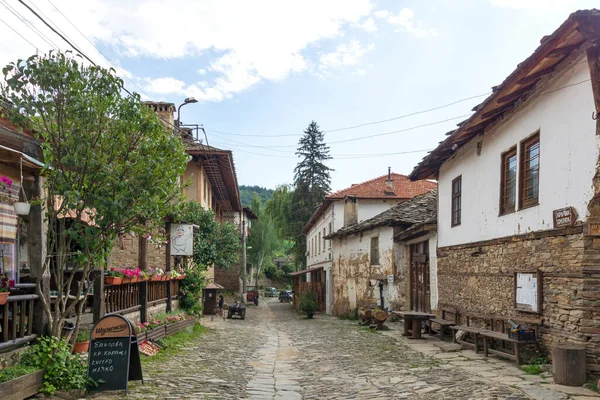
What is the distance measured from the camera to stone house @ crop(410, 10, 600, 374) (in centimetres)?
742

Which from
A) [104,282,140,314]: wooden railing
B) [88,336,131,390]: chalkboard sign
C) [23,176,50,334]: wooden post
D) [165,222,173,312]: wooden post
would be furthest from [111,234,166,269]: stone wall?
[88,336,131,390]: chalkboard sign

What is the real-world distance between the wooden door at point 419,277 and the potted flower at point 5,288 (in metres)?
12.5

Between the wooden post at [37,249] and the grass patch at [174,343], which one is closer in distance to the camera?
the wooden post at [37,249]

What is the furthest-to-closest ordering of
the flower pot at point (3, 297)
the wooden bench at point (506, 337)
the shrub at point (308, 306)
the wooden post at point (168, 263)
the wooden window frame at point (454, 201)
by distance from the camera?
the shrub at point (308, 306)
the wooden post at point (168, 263)
the wooden window frame at point (454, 201)
the wooden bench at point (506, 337)
the flower pot at point (3, 297)

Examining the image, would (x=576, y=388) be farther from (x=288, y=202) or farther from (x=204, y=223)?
(x=288, y=202)

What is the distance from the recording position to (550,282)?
8.58 meters

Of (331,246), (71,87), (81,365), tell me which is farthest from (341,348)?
(331,246)

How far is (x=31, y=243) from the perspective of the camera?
7.06 metres

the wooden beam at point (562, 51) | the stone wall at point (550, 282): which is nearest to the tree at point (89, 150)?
the wooden beam at point (562, 51)

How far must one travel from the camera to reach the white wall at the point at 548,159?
757 centimetres

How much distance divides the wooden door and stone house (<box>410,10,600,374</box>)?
3577mm

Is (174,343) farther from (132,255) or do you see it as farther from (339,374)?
(339,374)

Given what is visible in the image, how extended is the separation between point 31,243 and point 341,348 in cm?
780

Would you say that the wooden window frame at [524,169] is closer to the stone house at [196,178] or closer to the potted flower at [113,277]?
the stone house at [196,178]
